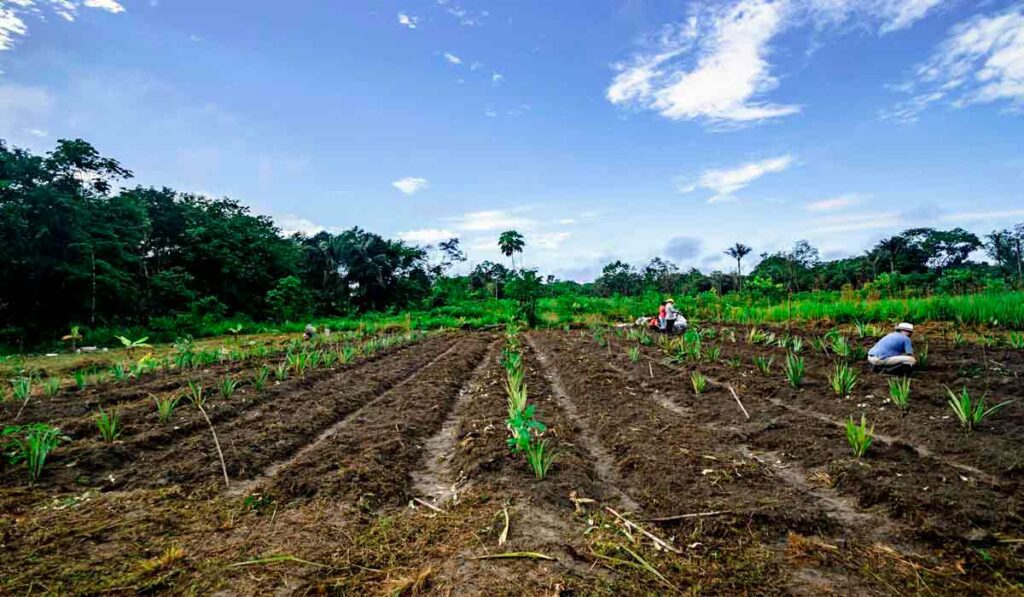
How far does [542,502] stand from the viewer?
2949mm

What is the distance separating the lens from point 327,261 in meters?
34.8

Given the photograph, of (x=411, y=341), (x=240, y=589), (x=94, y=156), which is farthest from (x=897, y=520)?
(x=94, y=156)

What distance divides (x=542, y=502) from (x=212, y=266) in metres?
31.3

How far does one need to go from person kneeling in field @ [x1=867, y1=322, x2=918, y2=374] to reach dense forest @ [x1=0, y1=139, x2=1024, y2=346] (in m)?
12.8

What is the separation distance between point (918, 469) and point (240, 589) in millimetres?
4396

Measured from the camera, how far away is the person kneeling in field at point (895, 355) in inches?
245

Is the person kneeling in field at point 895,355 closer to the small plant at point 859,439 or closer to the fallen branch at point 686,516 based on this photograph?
the small plant at point 859,439

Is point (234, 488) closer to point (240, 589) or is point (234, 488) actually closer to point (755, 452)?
point (240, 589)

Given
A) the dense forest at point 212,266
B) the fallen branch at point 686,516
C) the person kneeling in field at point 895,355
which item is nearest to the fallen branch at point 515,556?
the fallen branch at point 686,516

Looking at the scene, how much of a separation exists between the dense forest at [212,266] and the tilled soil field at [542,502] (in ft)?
49.0

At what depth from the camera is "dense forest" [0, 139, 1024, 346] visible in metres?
16.3

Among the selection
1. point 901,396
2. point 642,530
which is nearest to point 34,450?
point 642,530

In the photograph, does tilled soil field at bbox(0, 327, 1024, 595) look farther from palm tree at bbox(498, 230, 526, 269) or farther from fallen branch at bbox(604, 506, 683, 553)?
palm tree at bbox(498, 230, 526, 269)

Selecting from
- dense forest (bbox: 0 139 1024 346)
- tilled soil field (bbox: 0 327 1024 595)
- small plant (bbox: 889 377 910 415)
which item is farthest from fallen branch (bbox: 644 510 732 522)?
dense forest (bbox: 0 139 1024 346)
